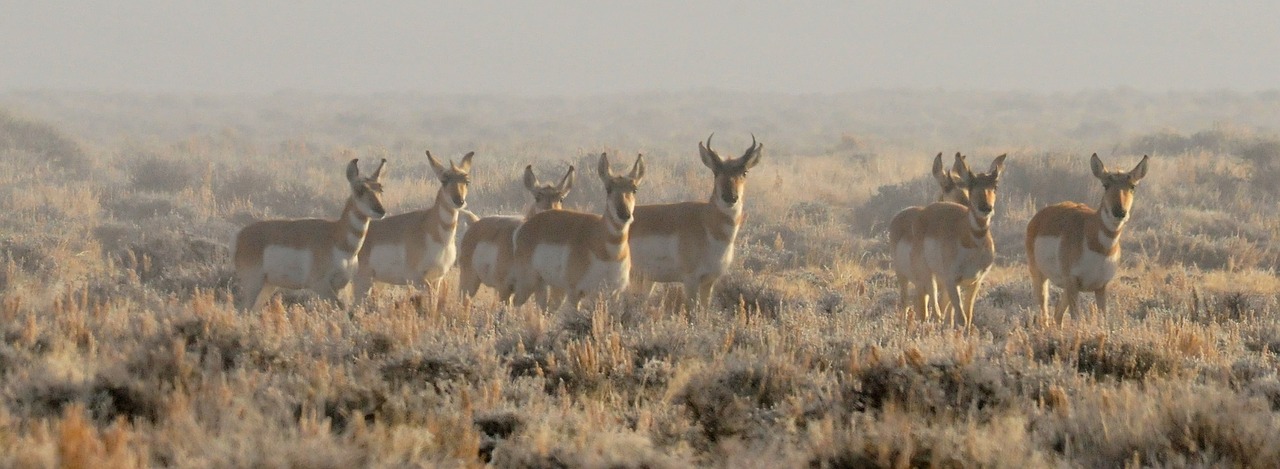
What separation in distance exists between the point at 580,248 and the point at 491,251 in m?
1.08

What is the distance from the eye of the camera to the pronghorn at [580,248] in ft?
28.2

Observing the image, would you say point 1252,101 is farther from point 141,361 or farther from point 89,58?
point 89,58

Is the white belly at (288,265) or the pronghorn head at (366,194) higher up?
the pronghorn head at (366,194)

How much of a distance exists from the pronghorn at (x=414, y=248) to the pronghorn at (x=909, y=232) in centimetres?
320

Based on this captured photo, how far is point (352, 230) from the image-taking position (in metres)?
9.36

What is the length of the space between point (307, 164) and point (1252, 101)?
46.8 metres

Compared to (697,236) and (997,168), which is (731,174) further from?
(997,168)

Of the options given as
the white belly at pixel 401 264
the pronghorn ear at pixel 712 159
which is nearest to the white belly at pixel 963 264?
the pronghorn ear at pixel 712 159

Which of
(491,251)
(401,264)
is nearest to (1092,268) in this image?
(491,251)

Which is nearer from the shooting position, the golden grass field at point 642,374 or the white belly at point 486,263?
the golden grass field at point 642,374

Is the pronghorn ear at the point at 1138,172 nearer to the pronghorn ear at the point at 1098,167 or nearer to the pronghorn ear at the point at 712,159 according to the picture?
the pronghorn ear at the point at 1098,167

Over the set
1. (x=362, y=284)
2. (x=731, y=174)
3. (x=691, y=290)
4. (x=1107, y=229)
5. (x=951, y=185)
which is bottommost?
(x=362, y=284)

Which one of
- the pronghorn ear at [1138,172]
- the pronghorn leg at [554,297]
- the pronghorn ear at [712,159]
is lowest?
the pronghorn leg at [554,297]

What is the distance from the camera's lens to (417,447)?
4.59 m
